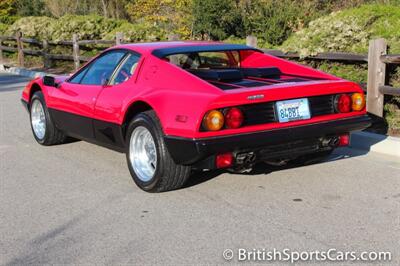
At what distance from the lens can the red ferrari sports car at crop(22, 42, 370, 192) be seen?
4652mm

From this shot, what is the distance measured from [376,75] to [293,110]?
276cm

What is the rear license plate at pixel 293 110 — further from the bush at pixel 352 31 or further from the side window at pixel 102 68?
the bush at pixel 352 31

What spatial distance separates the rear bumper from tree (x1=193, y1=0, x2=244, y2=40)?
12.5 meters

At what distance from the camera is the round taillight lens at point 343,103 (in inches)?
206

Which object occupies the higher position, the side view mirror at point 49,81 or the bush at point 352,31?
the bush at point 352,31

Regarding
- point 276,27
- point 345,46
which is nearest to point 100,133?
point 345,46

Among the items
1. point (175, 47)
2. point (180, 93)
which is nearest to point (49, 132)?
point (175, 47)

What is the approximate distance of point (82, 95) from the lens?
20.4ft

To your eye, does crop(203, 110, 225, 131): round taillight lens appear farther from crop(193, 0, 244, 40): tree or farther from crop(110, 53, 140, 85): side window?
crop(193, 0, 244, 40): tree

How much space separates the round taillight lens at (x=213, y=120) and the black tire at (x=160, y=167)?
0.52 metres

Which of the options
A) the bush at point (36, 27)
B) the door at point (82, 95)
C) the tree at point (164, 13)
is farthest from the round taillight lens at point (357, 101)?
the tree at point (164, 13)

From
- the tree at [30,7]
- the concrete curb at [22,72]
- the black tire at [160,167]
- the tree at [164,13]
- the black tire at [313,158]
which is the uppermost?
the tree at [30,7]

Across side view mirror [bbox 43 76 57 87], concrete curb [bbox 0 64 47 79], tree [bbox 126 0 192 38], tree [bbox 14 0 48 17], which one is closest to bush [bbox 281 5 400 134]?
side view mirror [bbox 43 76 57 87]

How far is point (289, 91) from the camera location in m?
4.91
